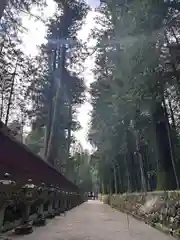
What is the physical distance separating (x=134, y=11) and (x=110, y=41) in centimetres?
467

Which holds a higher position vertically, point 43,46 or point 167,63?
point 43,46

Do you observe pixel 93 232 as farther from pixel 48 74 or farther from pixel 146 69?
pixel 48 74

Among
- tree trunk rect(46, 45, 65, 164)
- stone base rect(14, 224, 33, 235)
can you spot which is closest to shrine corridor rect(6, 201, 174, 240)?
stone base rect(14, 224, 33, 235)

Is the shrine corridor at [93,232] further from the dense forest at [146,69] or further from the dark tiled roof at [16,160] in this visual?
the dense forest at [146,69]

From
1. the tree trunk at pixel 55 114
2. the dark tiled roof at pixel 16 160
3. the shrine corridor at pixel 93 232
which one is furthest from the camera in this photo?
the tree trunk at pixel 55 114

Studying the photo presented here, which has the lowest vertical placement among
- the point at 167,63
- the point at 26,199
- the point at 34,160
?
the point at 26,199

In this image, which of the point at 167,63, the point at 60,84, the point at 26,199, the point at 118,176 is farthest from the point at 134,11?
the point at 118,176

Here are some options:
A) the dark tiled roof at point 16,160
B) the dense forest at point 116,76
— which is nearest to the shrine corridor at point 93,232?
the dark tiled roof at point 16,160

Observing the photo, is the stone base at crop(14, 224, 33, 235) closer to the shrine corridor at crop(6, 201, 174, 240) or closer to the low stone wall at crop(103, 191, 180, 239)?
the shrine corridor at crop(6, 201, 174, 240)

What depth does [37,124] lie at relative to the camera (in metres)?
20.6

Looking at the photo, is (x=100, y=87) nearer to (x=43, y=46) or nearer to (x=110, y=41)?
(x=43, y=46)

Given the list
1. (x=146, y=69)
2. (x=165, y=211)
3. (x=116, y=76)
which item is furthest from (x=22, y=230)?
(x=116, y=76)

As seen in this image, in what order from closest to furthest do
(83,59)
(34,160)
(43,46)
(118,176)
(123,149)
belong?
(34,160) < (83,59) < (43,46) < (123,149) < (118,176)

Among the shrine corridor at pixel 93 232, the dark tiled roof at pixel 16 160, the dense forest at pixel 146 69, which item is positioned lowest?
the shrine corridor at pixel 93 232
